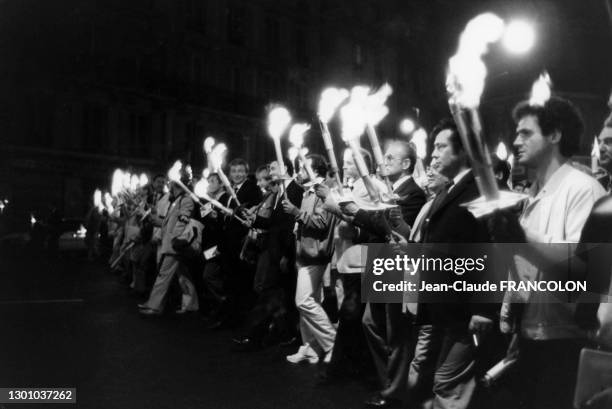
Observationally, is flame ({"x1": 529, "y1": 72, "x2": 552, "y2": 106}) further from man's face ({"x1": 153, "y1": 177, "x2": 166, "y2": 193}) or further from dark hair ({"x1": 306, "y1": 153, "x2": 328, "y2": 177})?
man's face ({"x1": 153, "y1": 177, "x2": 166, "y2": 193})

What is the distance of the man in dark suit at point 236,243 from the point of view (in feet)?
24.2

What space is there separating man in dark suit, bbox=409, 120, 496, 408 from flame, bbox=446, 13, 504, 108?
0.91m

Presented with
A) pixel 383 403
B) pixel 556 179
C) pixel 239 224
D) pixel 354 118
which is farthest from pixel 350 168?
pixel 556 179

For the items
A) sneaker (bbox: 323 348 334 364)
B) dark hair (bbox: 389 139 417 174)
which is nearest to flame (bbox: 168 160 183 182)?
sneaker (bbox: 323 348 334 364)

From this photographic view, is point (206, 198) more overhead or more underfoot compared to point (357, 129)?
more underfoot

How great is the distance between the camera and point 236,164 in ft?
25.8

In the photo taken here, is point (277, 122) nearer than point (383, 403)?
No

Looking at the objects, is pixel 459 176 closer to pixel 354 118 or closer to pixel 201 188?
pixel 354 118

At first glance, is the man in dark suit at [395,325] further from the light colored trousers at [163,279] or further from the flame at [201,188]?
the light colored trousers at [163,279]

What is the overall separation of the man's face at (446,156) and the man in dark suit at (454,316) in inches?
1.4

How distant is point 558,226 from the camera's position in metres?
2.83

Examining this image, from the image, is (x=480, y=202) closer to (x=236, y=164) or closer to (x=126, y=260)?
(x=236, y=164)

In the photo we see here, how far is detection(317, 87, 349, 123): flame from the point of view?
419 centimetres

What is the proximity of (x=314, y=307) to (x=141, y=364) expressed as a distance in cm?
172
